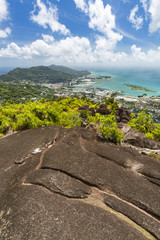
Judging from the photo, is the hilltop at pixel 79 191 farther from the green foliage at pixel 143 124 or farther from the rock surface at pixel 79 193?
the green foliage at pixel 143 124

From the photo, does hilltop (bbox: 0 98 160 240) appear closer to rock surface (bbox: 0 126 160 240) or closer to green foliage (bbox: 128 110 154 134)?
rock surface (bbox: 0 126 160 240)

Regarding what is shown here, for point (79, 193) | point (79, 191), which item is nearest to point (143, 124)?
point (79, 191)

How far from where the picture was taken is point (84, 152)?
13.9 meters

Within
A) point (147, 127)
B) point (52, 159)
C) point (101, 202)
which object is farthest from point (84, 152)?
point (147, 127)

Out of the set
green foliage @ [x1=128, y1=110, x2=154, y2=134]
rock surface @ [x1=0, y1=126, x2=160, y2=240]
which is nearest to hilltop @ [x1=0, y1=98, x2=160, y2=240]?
rock surface @ [x1=0, y1=126, x2=160, y2=240]

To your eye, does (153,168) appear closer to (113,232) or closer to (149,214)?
(149,214)

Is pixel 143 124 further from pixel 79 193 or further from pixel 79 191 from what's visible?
pixel 79 193

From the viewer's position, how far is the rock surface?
24.6 ft

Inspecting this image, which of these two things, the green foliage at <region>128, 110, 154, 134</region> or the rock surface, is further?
the green foliage at <region>128, 110, 154, 134</region>

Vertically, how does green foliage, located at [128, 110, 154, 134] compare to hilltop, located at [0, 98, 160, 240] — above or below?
below

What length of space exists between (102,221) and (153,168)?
7902 millimetres

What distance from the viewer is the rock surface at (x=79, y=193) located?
751 centimetres

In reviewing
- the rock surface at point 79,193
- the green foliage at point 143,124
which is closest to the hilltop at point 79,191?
the rock surface at point 79,193

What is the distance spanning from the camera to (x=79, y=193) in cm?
986
